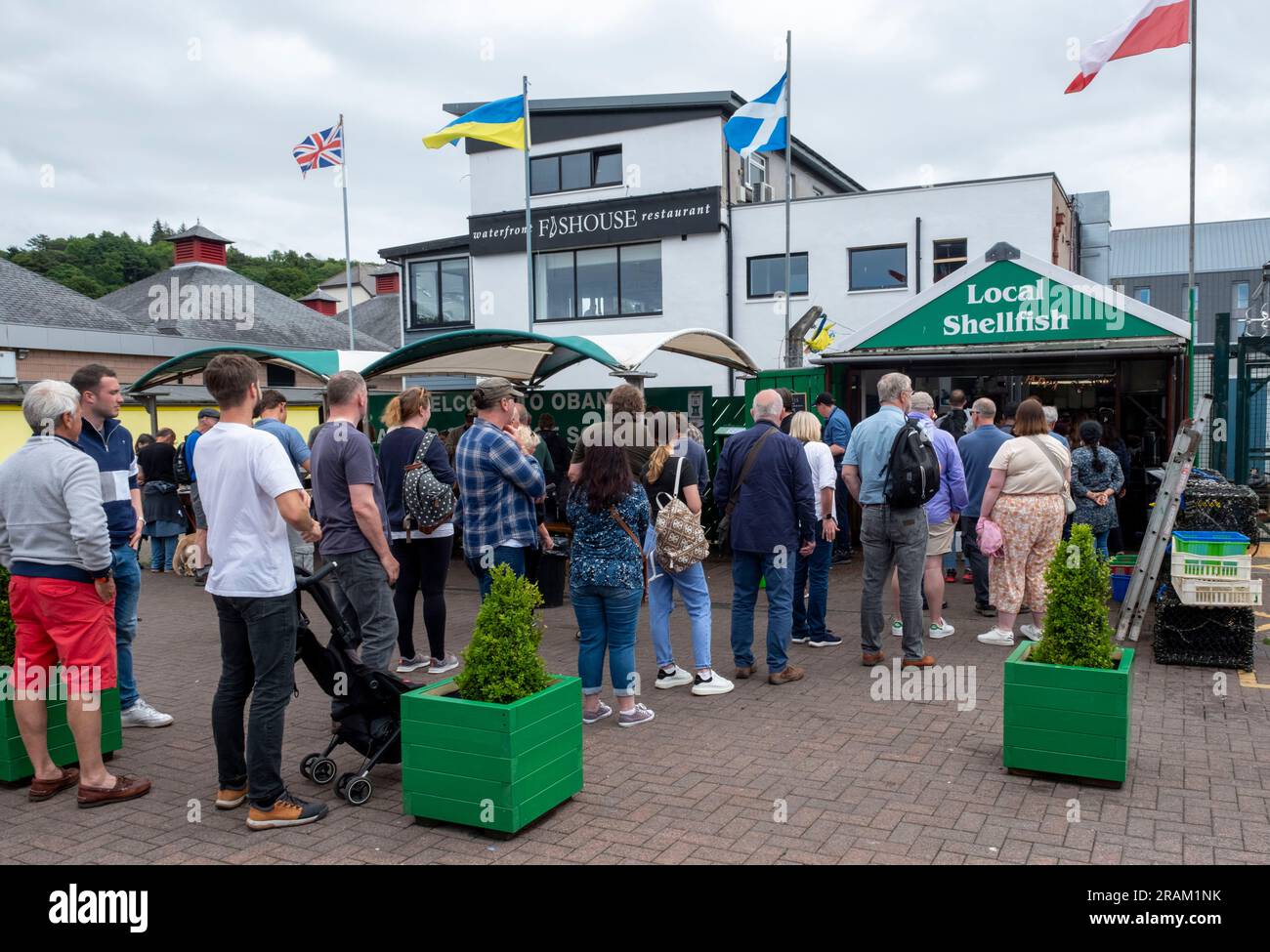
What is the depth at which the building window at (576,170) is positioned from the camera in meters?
23.7

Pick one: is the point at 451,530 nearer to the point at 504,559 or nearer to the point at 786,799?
the point at 504,559

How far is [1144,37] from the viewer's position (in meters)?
11.9

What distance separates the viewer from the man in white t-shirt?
400 cm

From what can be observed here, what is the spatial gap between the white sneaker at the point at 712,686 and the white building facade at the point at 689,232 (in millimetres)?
15459

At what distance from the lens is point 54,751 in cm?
485

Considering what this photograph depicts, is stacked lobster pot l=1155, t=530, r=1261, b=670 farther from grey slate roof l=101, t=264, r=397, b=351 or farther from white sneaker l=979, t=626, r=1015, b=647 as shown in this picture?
grey slate roof l=101, t=264, r=397, b=351

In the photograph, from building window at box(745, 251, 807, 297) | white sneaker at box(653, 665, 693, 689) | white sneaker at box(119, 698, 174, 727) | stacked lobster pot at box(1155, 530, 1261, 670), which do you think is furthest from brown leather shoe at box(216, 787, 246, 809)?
A: building window at box(745, 251, 807, 297)

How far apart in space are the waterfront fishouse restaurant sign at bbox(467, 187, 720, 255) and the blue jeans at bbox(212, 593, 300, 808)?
19533 millimetres

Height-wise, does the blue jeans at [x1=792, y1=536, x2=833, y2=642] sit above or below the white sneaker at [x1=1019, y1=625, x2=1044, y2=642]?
above

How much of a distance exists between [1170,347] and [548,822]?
9337mm

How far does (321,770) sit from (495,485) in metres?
2.02

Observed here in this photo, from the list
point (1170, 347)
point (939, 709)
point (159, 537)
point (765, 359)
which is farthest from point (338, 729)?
point (765, 359)

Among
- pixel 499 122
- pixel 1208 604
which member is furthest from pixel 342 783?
pixel 499 122
